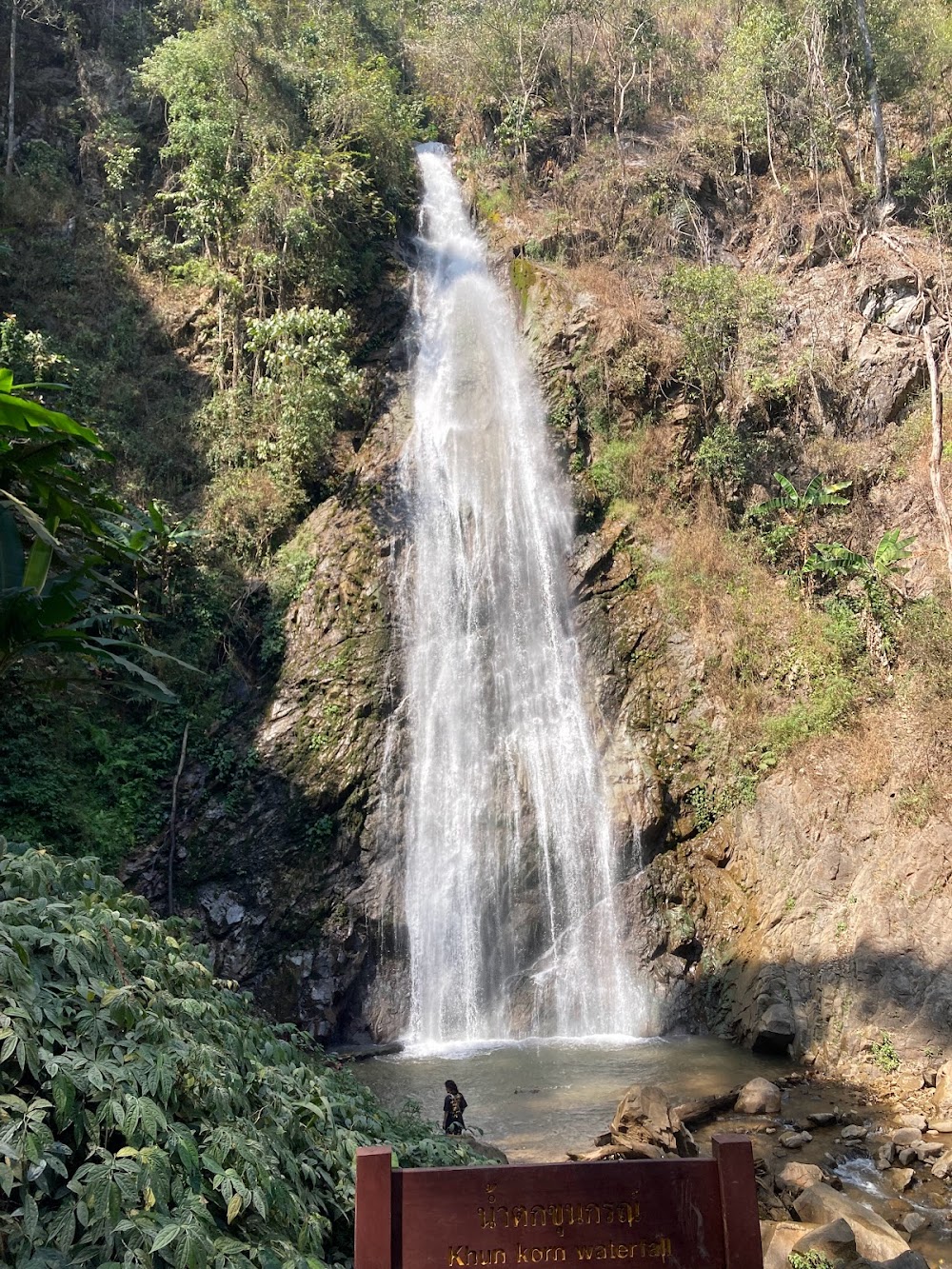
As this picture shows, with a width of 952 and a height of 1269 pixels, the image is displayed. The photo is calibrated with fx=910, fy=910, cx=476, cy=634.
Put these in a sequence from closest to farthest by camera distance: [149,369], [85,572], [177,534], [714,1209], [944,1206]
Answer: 1. [714,1209]
2. [85,572]
3. [944,1206]
4. [177,534]
5. [149,369]

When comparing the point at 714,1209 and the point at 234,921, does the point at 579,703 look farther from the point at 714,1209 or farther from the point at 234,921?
the point at 714,1209

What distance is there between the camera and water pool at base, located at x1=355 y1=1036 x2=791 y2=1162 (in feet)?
27.9

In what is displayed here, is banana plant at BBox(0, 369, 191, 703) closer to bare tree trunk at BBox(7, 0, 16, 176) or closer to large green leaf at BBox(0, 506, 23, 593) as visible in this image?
large green leaf at BBox(0, 506, 23, 593)

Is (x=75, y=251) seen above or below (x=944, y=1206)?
above

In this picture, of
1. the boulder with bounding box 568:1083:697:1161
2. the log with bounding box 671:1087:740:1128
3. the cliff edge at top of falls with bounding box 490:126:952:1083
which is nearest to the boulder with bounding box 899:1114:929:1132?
the cliff edge at top of falls with bounding box 490:126:952:1083

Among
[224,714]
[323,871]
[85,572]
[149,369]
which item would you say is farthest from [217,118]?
[85,572]

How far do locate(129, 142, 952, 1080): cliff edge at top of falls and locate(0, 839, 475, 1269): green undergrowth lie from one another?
328 inches

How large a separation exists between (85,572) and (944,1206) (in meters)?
7.54

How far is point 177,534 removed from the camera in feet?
48.0

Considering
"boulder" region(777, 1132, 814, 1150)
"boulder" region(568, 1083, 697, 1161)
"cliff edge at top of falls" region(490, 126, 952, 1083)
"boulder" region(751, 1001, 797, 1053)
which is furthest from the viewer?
"cliff edge at top of falls" region(490, 126, 952, 1083)

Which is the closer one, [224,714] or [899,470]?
[224,714]

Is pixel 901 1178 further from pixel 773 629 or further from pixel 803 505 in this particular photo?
pixel 803 505

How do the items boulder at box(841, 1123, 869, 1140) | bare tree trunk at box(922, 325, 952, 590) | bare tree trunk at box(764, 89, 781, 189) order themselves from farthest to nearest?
bare tree trunk at box(764, 89, 781, 189) < bare tree trunk at box(922, 325, 952, 590) < boulder at box(841, 1123, 869, 1140)

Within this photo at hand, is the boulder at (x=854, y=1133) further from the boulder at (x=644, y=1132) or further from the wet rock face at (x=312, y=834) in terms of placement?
the wet rock face at (x=312, y=834)
